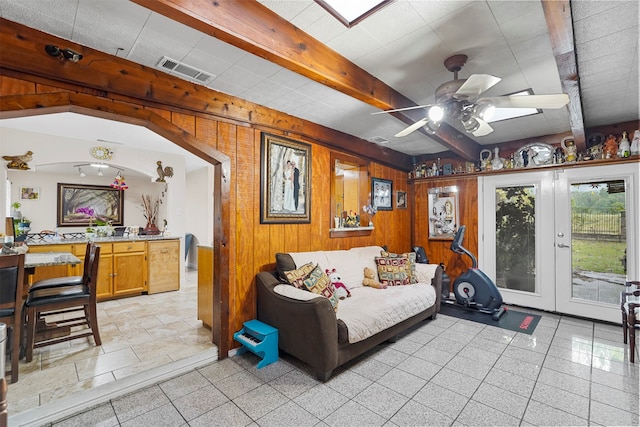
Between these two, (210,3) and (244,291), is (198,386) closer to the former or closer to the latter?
(244,291)

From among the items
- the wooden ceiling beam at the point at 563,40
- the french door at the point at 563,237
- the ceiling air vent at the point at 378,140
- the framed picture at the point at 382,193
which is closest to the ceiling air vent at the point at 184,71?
the wooden ceiling beam at the point at 563,40

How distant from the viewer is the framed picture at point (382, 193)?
4.66 m

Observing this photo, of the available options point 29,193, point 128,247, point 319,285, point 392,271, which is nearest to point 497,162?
point 392,271

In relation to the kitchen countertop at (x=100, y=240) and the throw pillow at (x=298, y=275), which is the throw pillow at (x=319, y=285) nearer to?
the throw pillow at (x=298, y=275)

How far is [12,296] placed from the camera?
217 cm

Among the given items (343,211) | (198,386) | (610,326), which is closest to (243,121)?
(343,211)

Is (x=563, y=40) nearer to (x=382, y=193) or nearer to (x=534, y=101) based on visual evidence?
(x=534, y=101)

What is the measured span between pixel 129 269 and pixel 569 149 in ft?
22.0

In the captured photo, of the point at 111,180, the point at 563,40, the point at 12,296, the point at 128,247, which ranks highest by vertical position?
the point at 563,40

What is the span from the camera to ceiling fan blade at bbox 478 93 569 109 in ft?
6.23

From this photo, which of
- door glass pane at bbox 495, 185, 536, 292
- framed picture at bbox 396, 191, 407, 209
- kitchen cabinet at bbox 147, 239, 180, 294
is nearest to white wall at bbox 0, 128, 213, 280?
kitchen cabinet at bbox 147, 239, 180, 294

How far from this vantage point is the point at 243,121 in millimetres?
2908

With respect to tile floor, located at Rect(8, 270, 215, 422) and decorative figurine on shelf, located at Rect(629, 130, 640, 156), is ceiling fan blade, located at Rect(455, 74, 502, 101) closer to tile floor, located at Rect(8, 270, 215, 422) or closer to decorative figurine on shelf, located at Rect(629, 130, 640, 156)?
decorative figurine on shelf, located at Rect(629, 130, 640, 156)

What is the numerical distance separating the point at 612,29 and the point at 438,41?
42.7 inches
